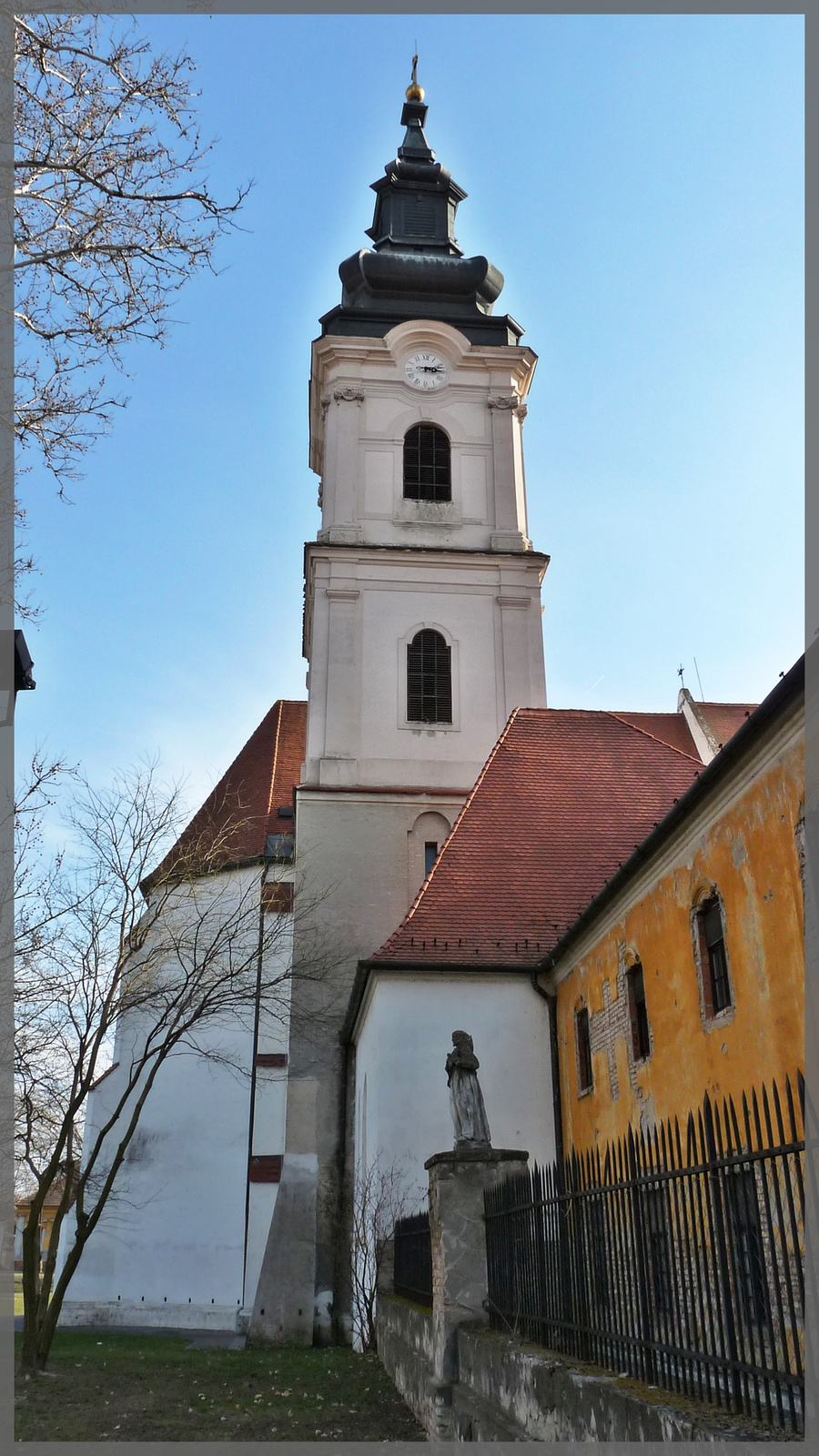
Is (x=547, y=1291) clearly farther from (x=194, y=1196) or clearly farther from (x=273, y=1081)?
(x=194, y=1196)

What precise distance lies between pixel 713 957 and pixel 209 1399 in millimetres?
6500

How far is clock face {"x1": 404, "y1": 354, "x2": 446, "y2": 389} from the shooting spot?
26.2m

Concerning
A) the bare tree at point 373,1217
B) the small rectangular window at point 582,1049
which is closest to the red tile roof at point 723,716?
the small rectangular window at point 582,1049

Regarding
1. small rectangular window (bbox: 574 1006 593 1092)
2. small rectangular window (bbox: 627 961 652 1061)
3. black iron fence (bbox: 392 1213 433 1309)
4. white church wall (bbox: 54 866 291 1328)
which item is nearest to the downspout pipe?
small rectangular window (bbox: 574 1006 593 1092)

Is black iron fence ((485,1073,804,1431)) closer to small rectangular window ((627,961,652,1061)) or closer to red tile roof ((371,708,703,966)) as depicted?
small rectangular window ((627,961,652,1061))

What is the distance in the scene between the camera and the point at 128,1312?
67.4ft

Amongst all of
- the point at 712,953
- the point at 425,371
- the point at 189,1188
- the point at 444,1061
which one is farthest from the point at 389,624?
the point at 712,953

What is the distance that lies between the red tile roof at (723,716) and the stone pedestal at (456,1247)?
17.6 meters

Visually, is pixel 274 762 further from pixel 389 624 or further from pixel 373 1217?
pixel 373 1217

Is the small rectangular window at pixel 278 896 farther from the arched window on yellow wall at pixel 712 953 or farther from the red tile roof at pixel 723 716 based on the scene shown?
the arched window on yellow wall at pixel 712 953

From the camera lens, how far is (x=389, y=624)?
23.5 m

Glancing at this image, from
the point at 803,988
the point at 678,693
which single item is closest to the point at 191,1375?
the point at 803,988

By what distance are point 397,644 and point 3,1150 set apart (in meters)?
12.0

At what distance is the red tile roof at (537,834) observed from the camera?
16.3 m
